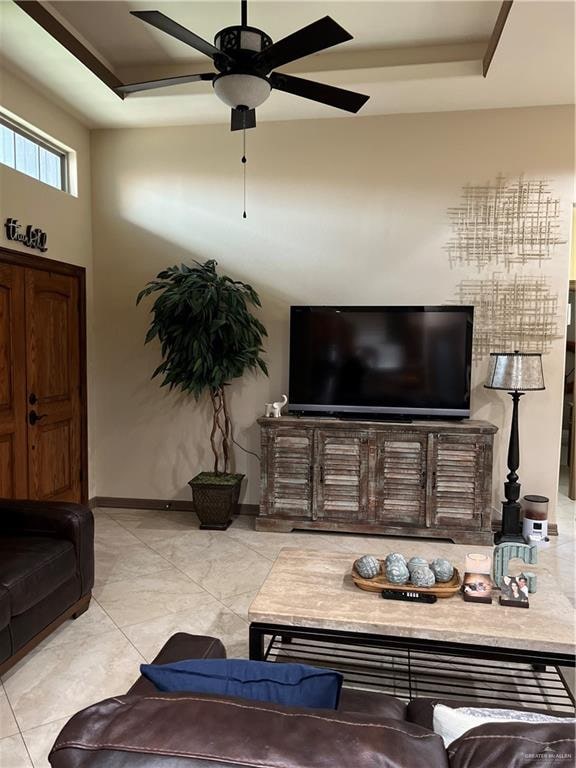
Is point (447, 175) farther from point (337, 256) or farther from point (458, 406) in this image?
point (458, 406)

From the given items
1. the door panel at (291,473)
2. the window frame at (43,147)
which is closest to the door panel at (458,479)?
the door panel at (291,473)

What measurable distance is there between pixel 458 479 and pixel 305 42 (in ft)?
10.2

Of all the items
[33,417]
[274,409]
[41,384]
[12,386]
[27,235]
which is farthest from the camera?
[274,409]

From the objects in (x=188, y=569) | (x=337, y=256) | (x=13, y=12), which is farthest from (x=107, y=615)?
(x=13, y=12)

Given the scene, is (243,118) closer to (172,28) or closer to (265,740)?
(172,28)

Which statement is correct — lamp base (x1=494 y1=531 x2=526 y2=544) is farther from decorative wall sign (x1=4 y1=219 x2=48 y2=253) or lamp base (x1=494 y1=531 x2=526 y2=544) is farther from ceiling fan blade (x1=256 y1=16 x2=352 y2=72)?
decorative wall sign (x1=4 y1=219 x2=48 y2=253)

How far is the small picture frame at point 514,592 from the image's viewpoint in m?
2.08

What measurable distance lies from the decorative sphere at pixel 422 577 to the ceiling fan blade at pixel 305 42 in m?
2.23

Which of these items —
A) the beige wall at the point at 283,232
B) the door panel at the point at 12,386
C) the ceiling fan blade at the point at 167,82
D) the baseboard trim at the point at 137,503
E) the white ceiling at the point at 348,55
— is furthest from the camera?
the baseboard trim at the point at 137,503

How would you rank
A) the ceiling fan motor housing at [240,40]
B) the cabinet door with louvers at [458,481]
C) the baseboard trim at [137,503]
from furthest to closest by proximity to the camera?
the baseboard trim at [137,503]
the cabinet door with louvers at [458,481]
the ceiling fan motor housing at [240,40]

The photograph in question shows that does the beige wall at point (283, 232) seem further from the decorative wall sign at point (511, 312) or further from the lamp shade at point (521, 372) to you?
the lamp shade at point (521, 372)

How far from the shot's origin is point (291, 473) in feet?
13.9

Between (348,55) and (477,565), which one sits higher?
(348,55)

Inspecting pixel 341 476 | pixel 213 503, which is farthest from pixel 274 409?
pixel 213 503
